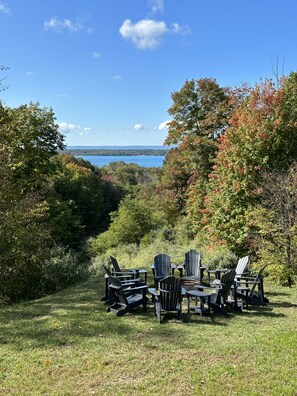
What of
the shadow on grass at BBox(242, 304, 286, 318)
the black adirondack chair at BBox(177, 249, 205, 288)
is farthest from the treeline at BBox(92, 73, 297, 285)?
the shadow on grass at BBox(242, 304, 286, 318)

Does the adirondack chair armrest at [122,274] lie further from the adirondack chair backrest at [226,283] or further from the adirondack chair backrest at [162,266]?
the adirondack chair backrest at [226,283]

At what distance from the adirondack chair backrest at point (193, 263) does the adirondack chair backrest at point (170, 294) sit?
9.75 feet

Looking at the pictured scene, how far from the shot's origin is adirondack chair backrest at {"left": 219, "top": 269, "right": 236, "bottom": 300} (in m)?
6.99

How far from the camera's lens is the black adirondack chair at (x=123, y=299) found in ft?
22.3

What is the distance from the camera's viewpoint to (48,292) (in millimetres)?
10602

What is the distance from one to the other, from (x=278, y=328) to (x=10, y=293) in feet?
24.4

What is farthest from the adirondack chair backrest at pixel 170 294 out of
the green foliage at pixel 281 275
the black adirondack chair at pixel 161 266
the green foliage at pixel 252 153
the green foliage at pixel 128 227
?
the green foliage at pixel 128 227

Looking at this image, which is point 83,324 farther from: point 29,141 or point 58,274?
point 29,141

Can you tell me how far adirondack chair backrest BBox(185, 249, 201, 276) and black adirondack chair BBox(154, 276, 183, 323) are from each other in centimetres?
296

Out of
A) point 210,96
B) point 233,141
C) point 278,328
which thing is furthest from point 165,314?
point 210,96

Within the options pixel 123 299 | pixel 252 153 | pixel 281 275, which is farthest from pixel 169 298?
pixel 252 153

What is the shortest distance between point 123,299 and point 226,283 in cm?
211

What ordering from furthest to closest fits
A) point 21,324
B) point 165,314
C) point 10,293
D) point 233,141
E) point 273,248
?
point 233,141
point 273,248
point 10,293
point 165,314
point 21,324

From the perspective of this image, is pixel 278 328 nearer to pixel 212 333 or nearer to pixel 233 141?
pixel 212 333
